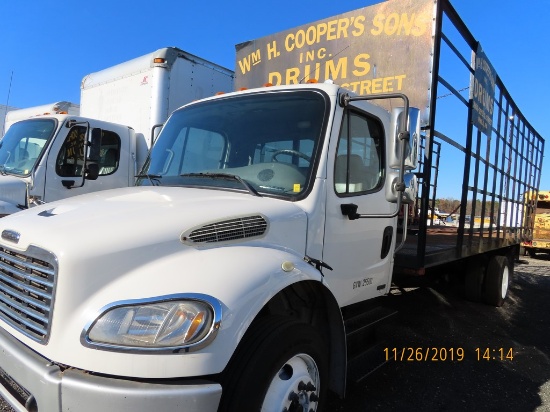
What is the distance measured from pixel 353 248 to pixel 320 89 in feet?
3.65

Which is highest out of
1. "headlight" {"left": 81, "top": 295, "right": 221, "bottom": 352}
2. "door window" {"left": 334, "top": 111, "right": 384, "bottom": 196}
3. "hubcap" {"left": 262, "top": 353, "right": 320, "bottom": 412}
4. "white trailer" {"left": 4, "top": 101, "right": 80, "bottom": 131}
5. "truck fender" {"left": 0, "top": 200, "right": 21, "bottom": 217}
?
"white trailer" {"left": 4, "top": 101, "right": 80, "bottom": 131}

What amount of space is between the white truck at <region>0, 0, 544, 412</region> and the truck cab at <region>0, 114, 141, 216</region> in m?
2.56

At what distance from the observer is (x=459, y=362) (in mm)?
4219

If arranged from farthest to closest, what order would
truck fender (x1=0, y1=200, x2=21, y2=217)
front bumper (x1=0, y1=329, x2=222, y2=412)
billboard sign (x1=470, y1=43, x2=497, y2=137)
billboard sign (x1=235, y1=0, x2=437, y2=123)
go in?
truck fender (x1=0, y1=200, x2=21, y2=217)
billboard sign (x1=470, y1=43, x2=497, y2=137)
billboard sign (x1=235, y1=0, x2=437, y2=123)
front bumper (x1=0, y1=329, x2=222, y2=412)

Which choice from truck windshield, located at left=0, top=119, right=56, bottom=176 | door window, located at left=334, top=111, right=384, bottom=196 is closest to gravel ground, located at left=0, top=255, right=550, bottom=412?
door window, located at left=334, top=111, right=384, bottom=196

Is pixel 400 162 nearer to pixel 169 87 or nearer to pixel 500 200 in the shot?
pixel 169 87

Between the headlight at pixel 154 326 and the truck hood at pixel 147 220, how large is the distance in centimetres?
29

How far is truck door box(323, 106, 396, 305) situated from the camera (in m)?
2.71

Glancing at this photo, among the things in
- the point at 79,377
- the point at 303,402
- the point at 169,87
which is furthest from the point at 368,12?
the point at 79,377

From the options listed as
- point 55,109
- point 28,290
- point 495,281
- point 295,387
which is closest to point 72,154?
point 55,109

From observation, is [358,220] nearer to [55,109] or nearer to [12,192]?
[12,192]

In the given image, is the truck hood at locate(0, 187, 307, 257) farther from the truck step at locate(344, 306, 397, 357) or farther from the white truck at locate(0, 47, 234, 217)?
the white truck at locate(0, 47, 234, 217)

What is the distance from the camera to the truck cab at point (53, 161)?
16.3 ft

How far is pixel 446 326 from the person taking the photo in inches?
212
